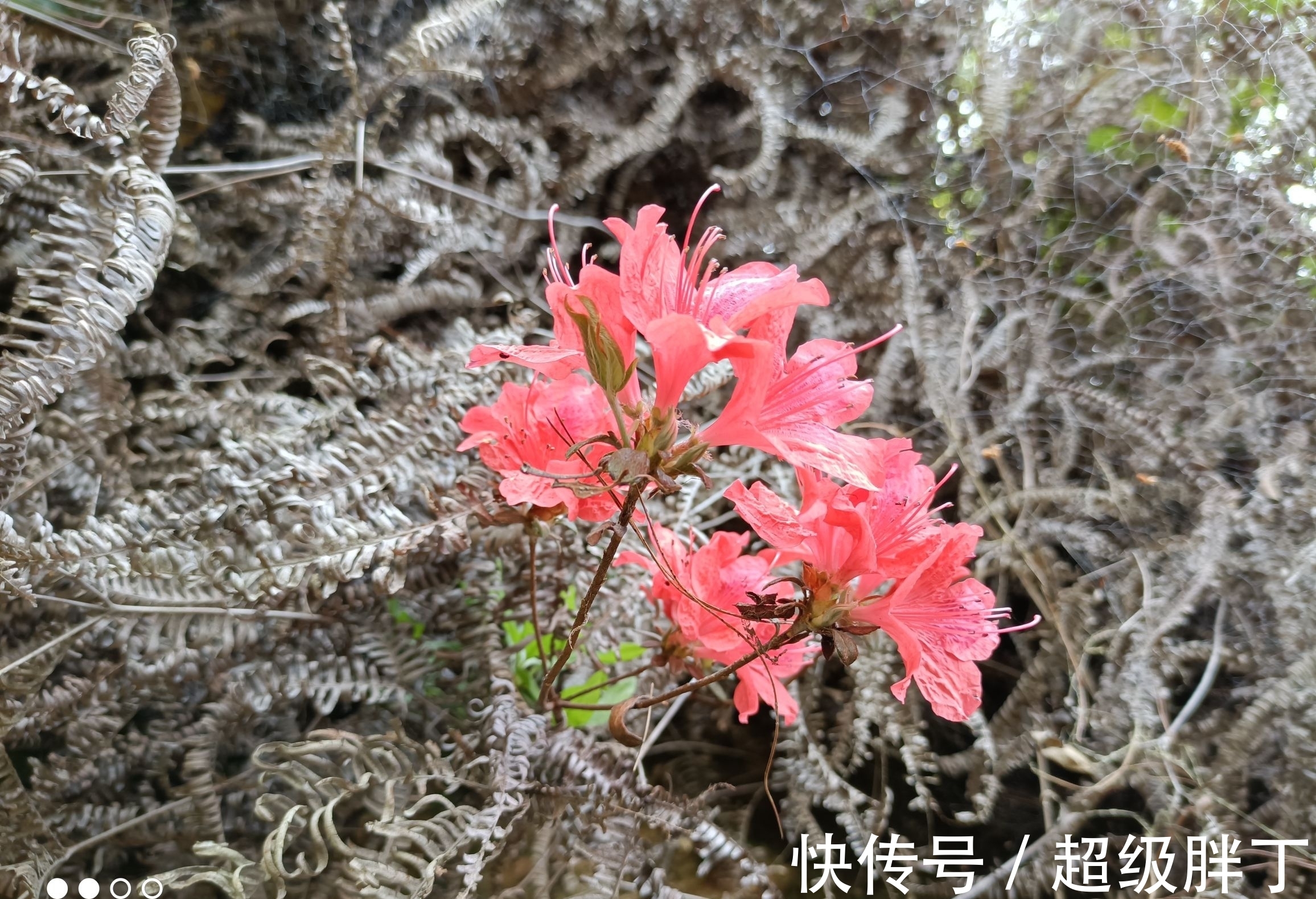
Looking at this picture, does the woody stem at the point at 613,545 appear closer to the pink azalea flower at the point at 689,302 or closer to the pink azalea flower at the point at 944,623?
the pink azalea flower at the point at 689,302

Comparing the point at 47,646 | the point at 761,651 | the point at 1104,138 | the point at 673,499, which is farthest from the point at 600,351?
the point at 1104,138

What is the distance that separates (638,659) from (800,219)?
0.63 m

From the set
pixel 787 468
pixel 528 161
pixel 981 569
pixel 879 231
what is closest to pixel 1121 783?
pixel 981 569

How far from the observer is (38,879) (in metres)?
0.56

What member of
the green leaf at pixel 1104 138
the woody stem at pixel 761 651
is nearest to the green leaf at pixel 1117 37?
the green leaf at pixel 1104 138

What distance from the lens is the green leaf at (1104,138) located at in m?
1.02

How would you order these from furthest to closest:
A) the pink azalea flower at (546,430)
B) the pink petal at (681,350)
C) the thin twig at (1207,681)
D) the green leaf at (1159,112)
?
the green leaf at (1159,112)
the thin twig at (1207,681)
the pink azalea flower at (546,430)
the pink petal at (681,350)

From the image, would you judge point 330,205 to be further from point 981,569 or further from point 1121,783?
point 1121,783

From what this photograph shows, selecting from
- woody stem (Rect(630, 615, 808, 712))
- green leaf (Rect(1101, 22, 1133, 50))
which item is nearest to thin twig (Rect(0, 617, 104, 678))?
woody stem (Rect(630, 615, 808, 712))

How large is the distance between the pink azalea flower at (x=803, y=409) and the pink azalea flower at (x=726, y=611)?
118 millimetres

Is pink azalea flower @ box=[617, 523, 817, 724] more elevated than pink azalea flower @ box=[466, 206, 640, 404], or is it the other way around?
pink azalea flower @ box=[466, 206, 640, 404]

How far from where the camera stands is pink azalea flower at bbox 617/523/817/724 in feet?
1.66

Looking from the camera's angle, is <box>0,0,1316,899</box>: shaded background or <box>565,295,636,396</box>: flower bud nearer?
<box>565,295,636,396</box>: flower bud

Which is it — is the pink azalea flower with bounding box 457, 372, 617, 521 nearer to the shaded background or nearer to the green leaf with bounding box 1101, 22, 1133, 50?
the shaded background
